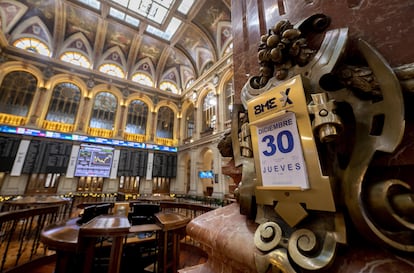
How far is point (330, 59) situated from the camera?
1.56 feet

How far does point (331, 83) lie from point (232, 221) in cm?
64

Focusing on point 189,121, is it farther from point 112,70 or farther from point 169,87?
point 112,70

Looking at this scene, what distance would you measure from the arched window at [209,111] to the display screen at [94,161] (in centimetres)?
600

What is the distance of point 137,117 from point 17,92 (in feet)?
19.2

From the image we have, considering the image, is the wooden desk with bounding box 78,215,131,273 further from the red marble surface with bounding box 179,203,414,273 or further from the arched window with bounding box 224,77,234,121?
the arched window with bounding box 224,77,234,121

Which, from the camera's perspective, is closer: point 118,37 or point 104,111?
point 104,111

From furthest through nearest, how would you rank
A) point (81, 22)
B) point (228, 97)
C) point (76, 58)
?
1. point (76, 58)
2. point (81, 22)
3. point (228, 97)

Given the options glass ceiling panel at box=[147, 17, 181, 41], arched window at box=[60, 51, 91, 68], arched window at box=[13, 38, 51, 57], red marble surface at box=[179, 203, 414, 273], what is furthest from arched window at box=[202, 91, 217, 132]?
arched window at box=[13, 38, 51, 57]

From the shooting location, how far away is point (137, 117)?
11.5m

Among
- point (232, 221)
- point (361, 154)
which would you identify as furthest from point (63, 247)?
point (361, 154)

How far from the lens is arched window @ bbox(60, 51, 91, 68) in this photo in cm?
994

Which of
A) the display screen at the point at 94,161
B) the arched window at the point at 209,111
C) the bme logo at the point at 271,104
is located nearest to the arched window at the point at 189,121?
the arched window at the point at 209,111

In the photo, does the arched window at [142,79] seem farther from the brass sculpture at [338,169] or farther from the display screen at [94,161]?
the brass sculpture at [338,169]

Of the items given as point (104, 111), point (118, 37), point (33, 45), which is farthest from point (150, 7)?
point (33, 45)
